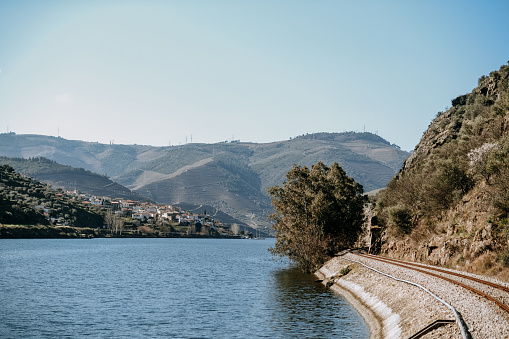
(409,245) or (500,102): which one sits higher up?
(500,102)

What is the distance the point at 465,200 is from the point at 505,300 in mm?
27099

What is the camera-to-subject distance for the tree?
71.1 metres

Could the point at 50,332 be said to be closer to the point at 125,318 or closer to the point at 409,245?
the point at 125,318

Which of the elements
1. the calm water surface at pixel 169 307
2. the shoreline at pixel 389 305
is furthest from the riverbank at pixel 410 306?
the calm water surface at pixel 169 307

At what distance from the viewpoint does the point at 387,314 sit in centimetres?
3253

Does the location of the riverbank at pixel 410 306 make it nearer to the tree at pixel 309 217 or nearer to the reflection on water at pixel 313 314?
the reflection on water at pixel 313 314

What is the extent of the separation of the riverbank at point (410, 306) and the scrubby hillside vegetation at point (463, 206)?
5.46 meters

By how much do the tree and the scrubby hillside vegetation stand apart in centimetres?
679

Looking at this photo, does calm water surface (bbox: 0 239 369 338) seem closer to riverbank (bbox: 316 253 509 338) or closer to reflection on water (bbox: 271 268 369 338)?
reflection on water (bbox: 271 268 369 338)

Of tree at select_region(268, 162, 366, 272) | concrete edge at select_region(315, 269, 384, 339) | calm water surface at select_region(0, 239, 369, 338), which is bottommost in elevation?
calm water surface at select_region(0, 239, 369, 338)

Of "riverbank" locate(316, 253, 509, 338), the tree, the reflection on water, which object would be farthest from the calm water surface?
the tree

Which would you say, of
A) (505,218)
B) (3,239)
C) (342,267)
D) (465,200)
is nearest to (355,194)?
(342,267)

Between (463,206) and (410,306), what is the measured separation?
77.7 feet

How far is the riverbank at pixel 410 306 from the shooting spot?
70.4 feet
